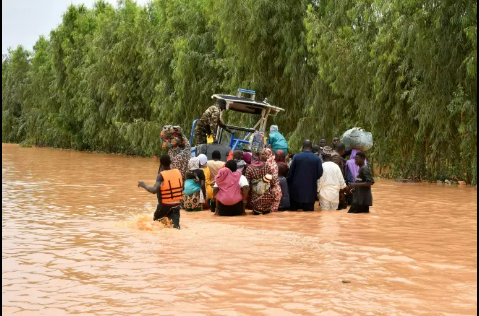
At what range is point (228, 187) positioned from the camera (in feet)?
49.9

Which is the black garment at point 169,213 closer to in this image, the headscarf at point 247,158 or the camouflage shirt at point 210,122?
the headscarf at point 247,158

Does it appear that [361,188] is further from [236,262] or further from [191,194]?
[236,262]

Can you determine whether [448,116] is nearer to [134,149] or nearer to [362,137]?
[362,137]

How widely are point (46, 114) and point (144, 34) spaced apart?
850 inches

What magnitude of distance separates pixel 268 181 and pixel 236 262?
579 centimetres

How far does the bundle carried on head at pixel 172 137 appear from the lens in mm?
16047

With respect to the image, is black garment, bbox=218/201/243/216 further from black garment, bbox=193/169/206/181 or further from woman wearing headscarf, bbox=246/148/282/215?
black garment, bbox=193/169/206/181

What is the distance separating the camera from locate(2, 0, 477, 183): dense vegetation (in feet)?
75.0

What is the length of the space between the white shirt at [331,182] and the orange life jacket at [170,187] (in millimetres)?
5071

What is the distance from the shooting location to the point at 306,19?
27.0 m

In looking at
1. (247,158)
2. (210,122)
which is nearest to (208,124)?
(210,122)

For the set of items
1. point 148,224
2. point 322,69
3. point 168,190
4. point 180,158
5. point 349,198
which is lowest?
point 148,224

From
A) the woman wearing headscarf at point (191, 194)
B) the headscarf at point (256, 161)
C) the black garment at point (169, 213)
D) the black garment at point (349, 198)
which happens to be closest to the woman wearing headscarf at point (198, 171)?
the woman wearing headscarf at point (191, 194)

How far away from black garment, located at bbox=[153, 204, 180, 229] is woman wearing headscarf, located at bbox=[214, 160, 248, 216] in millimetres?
2647
